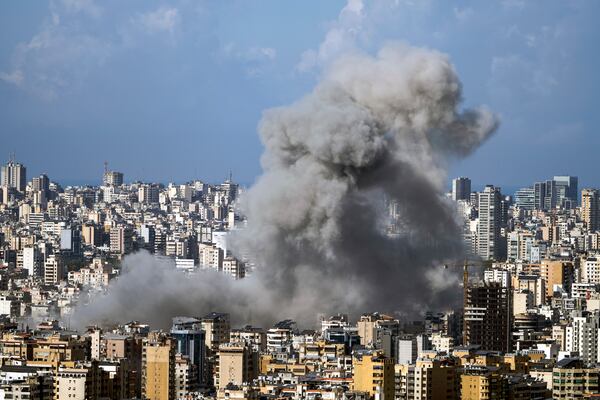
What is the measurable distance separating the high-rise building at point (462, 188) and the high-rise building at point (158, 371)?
28.8 metres

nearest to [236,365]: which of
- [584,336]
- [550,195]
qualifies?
[584,336]

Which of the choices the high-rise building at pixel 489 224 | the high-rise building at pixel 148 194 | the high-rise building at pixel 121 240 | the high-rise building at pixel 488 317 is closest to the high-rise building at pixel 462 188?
the high-rise building at pixel 489 224

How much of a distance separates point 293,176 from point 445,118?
10.2 ft

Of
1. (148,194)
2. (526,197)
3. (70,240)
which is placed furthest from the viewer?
(148,194)

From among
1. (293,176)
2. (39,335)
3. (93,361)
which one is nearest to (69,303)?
(293,176)

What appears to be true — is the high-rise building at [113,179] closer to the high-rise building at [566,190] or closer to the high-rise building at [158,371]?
the high-rise building at [566,190]

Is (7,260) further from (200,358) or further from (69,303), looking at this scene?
(200,358)

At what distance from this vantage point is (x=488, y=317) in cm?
3055

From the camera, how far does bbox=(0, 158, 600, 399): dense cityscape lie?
2284 centimetres

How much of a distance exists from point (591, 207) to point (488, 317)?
2891 cm

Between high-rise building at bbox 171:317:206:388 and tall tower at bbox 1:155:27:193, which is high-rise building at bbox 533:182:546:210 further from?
high-rise building at bbox 171:317:206:388

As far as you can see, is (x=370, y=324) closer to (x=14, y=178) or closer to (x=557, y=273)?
(x=557, y=273)

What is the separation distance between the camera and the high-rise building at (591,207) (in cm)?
5809

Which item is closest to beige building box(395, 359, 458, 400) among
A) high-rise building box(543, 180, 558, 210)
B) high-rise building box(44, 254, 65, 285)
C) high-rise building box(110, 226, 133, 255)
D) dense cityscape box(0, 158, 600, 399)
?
dense cityscape box(0, 158, 600, 399)
